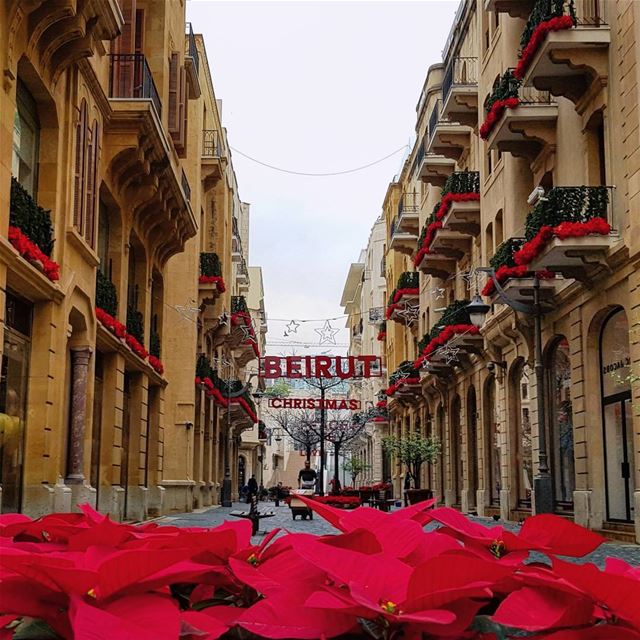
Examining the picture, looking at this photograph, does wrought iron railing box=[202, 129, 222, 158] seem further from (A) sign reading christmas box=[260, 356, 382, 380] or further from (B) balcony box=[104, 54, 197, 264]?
(A) sign reading christmas box=[260, 356, 382, 380]

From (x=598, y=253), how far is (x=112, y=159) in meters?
9.89

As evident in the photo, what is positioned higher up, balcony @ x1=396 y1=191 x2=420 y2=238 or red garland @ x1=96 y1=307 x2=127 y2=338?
balcony @ x1=396 y1=191 x2=420 y2=238

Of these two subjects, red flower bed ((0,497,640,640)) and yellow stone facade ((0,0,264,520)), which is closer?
red flower bed ((0,497,640,640))

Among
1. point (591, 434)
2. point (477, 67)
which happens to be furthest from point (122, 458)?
point (477, 67)

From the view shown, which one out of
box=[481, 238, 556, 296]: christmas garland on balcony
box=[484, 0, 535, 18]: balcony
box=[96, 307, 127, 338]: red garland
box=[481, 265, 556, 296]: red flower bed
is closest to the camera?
box=[96, 307, 127, 338]: red garland

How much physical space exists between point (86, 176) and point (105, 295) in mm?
3468

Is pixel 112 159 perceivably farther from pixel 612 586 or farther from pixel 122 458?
pixel 612 586

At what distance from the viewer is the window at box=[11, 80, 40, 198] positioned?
15.4 meters

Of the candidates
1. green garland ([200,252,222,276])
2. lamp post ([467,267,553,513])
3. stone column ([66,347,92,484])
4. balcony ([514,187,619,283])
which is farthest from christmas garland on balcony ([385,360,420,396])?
stone column ([66,347,92,484])

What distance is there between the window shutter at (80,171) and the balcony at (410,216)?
29.7 m

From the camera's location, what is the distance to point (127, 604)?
1.27m

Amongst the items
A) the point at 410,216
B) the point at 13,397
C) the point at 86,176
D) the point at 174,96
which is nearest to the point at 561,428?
the point at 86,176

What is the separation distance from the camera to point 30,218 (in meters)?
15.2

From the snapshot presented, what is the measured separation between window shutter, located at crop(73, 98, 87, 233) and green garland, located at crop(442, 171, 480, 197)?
16.5 meters
